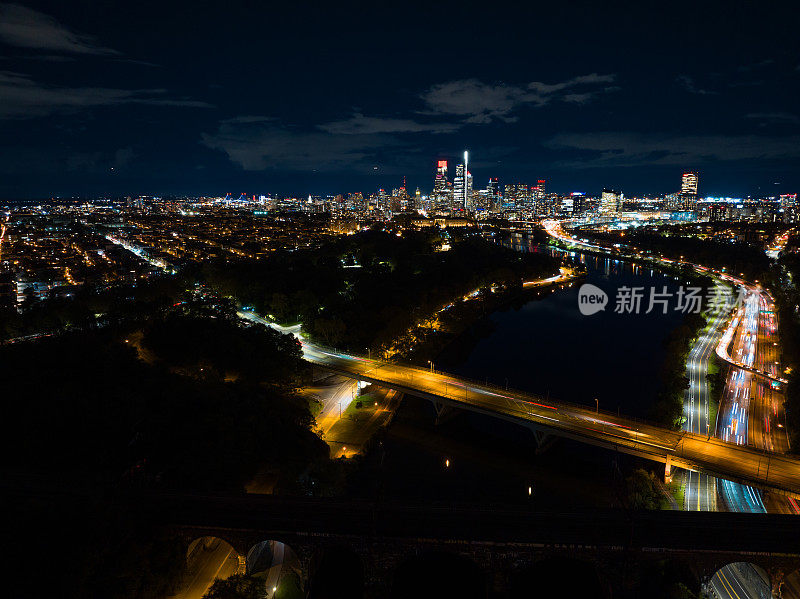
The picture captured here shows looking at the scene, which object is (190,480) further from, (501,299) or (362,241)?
(362,241)

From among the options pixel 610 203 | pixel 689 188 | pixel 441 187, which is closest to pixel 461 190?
pixel 441 187

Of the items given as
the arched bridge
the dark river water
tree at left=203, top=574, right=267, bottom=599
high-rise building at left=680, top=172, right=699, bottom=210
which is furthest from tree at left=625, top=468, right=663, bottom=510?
high-rise building at left=680, top=172, right=699, bottom=210

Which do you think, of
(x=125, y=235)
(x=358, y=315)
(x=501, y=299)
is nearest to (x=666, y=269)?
(x=501, y=299)

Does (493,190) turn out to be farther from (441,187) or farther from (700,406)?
(700,406)

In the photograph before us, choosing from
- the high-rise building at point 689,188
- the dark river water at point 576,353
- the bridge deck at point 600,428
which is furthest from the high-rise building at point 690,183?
the bridge deck at point 600,428

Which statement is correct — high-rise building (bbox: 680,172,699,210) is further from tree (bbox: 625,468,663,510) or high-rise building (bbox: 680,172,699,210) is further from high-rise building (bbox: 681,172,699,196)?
tree (bbox: 625,468,663,510)

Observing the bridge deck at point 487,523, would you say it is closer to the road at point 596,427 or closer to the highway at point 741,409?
the highway at point 741,409
